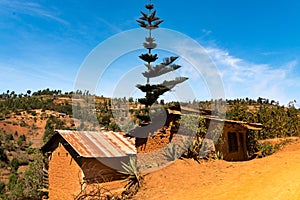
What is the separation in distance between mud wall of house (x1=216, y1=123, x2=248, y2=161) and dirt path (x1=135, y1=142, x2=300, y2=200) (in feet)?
8.38

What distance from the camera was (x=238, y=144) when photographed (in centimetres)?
1470

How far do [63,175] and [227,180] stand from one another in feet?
25.9

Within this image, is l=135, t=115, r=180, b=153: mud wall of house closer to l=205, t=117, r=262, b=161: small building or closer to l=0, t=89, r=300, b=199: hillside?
l=0, t=89, r=300, b=199: hillside

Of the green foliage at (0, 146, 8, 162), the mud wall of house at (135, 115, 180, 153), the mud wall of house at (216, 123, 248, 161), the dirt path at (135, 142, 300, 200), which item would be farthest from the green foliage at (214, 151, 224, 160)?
the green foliage at (0, 146, 8, 162)

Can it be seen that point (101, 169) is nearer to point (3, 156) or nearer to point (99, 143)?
point (99, 143)

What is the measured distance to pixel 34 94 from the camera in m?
69.8

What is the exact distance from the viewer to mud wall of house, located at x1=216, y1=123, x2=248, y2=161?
12.1 meters

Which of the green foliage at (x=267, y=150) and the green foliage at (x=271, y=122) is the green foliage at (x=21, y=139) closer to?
the green foliage at (x=271, y=122)

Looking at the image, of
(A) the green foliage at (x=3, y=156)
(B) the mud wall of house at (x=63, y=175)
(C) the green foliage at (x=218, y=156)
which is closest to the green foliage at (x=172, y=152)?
(C) the green foliage at (x=218, y=156)

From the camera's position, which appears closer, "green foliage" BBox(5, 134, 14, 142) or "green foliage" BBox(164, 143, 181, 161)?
"green foliage" BBox(164, 143, 181, 161)

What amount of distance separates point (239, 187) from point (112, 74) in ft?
33.3

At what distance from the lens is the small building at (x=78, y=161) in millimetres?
12164

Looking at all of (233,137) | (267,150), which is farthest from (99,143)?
(267,150)

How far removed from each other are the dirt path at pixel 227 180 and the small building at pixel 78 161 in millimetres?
3979
